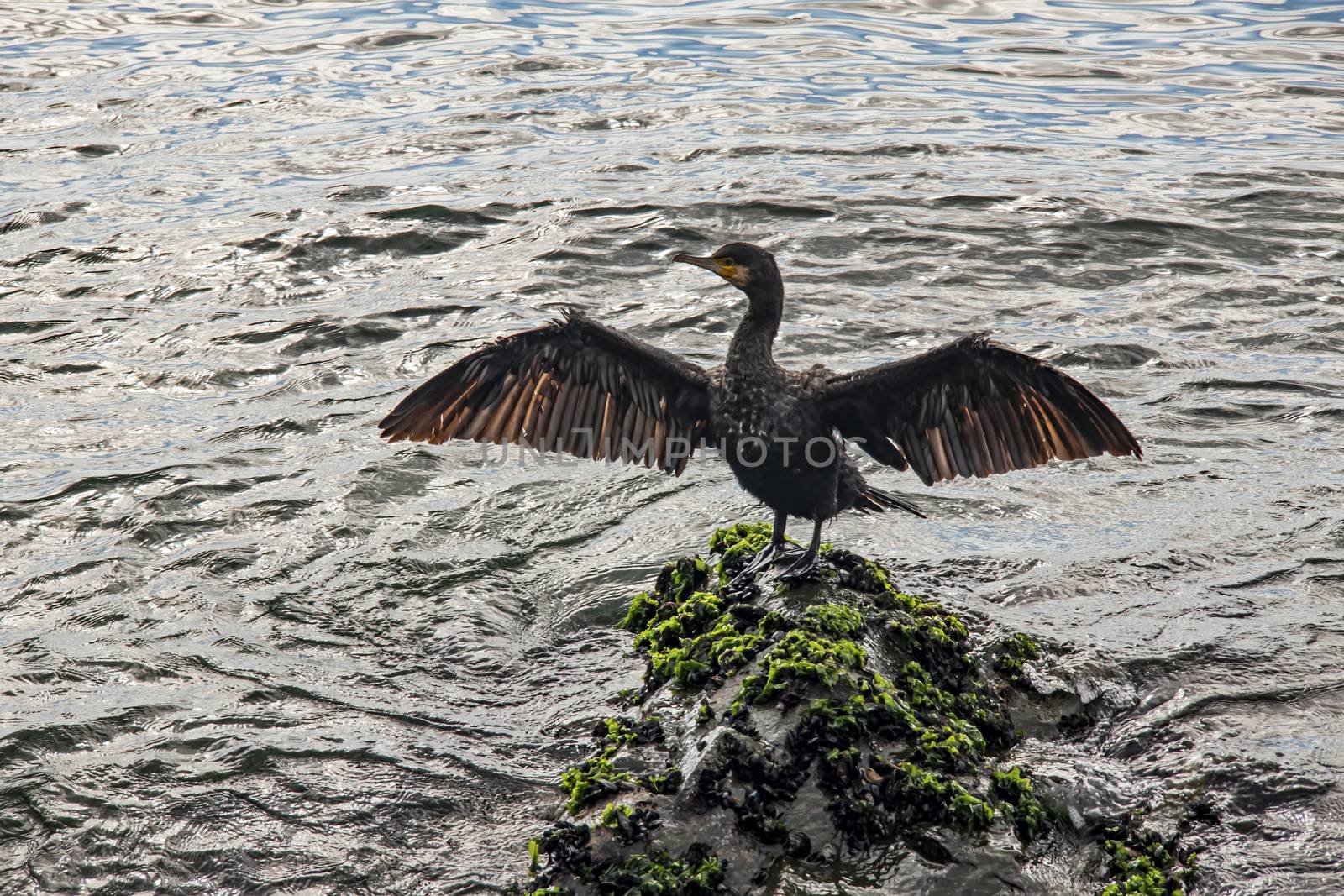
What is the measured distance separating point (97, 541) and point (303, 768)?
2.82 metres

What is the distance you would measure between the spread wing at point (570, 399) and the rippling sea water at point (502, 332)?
100 centimetres

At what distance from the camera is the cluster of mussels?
14.9 ft

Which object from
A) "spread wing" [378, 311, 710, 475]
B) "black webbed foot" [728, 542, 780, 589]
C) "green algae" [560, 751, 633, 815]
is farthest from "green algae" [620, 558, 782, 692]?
"spread wing" [378, 311, 710, 475]

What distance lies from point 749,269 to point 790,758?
97.9 inches

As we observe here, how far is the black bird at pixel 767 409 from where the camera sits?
572 centimetres

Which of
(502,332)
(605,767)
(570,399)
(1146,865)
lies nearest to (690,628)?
(605,767)

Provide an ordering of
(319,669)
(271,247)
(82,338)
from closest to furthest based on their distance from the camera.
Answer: (319,669) < (82,338) < (271,247)

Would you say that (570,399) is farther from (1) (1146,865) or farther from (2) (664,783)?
(1) (1146,865)

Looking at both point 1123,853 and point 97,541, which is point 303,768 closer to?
point 97,541

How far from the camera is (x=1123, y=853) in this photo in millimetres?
4766

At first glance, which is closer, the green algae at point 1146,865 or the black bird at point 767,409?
the green algae at point 1146,865

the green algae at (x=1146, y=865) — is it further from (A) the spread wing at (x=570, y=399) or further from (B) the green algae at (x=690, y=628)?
(A) the spread wing at (x=570, y=399)

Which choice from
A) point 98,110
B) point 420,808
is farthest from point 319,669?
point 98,110

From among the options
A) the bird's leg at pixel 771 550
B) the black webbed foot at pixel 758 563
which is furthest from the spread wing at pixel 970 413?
the black webbed foot at pixel 758 563
